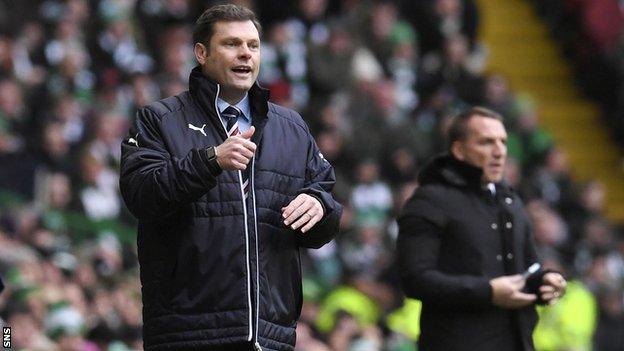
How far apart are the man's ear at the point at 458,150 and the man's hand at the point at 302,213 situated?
6.80 ft

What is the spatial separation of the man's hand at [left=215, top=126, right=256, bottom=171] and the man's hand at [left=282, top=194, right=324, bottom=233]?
1.04ft

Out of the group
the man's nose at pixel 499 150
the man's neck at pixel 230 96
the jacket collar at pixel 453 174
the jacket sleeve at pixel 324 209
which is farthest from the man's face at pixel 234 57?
the man's nose at pixel 499 150

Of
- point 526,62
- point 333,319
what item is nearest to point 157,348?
point 333,319

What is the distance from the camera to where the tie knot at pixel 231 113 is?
21.4 feet

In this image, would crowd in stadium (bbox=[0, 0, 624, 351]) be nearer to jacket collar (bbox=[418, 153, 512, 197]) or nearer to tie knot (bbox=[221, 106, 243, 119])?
jacket collar (bbox=[418, 153, 512, 197])

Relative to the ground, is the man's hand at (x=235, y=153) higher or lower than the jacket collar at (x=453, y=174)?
higher

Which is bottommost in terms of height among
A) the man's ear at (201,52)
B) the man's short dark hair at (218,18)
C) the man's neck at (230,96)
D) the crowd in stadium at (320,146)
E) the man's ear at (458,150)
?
the crowd in stadium at (320,146)

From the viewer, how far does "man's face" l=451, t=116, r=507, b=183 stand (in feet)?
27.0

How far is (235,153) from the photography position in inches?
238

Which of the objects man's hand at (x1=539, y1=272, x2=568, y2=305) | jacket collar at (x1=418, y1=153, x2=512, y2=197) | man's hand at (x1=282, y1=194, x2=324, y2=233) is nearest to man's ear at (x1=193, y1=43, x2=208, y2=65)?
man's hand at (x1=282, y1=194, x2=324, y2=233)

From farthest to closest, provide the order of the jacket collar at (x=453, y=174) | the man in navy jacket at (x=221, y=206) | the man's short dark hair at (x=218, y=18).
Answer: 1. the jacket collar at (x=453, y=174)
2. the man's short dark hair at (x=218, y=18)
3. the man in navy jacket at (x=221, y=206)

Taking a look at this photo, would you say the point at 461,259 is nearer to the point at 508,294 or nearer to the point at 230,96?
the point at 508,294

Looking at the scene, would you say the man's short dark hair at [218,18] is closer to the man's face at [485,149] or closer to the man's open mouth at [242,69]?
the man's open mouth at [242,69]

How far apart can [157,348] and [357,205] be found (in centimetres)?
932
